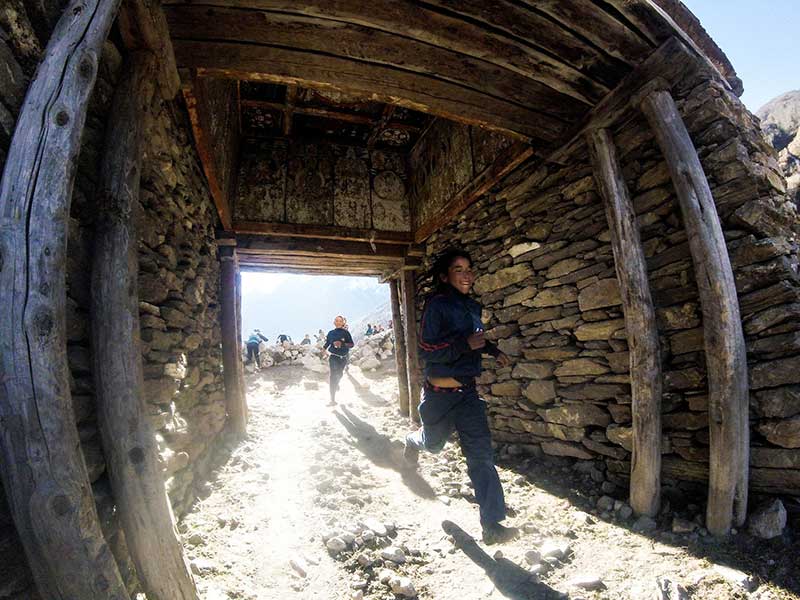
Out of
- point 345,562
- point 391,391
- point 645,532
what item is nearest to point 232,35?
point 345,562

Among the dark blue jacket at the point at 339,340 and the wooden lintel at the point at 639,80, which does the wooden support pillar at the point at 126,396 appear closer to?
the wooden lintel at the point at 639,80

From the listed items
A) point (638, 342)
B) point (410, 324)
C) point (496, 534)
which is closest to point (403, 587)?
point (496, 534)

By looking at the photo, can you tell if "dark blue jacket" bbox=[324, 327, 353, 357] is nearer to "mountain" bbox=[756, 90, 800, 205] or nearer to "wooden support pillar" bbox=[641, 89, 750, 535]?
"wooden support pillar" bbox=[641, 89, 750, 535]

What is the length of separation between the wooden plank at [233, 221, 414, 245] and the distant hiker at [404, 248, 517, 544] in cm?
303

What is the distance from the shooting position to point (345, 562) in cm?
217

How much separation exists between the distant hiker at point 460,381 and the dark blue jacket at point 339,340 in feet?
15.4

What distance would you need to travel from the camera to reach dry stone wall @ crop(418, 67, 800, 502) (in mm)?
2182

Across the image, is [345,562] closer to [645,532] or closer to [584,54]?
[645,532]

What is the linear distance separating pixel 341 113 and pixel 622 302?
171 inches

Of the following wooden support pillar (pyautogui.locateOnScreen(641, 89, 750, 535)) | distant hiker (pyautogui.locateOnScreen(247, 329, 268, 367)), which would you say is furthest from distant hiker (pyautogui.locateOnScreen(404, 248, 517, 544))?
distant hiker (pyautogui.locateOnScreen(247, 329, 268, 367))

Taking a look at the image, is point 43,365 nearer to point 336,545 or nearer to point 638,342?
point 336,545

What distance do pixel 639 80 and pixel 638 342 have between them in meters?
1.96

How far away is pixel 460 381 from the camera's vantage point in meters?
2.67

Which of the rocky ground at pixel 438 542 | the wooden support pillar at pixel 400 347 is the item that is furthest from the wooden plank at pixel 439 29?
the wooden support pillar at pixel 400 347
